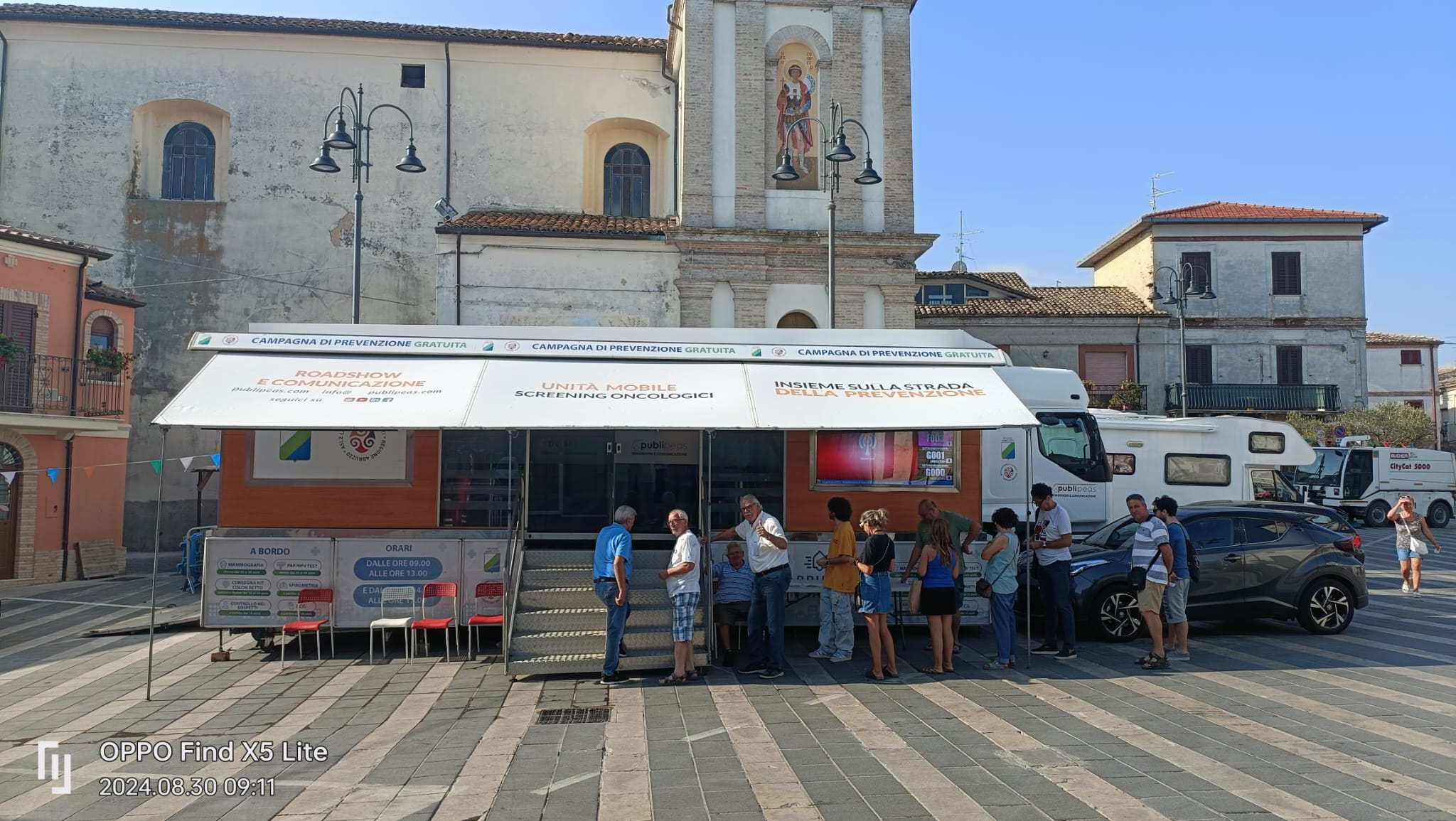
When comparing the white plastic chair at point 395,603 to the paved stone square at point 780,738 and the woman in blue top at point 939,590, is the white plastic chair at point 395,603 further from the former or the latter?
the woman in blue top at point 939,590

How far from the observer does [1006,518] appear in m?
9.42

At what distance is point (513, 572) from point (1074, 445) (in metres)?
9.81

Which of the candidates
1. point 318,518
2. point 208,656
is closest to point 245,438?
point 318,518

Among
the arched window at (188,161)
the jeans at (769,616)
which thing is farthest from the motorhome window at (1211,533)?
the arched window at (188,161)

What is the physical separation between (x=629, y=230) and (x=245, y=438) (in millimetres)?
14223

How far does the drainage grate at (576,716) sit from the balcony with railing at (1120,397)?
30437 mm

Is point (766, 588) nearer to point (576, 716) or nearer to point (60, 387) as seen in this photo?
point (576, 716)

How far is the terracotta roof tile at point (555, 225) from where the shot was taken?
23.0 metres

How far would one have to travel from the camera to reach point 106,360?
20484mm

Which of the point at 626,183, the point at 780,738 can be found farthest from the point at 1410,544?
the point at 626,183

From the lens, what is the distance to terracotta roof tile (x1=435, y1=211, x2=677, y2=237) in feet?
75.3

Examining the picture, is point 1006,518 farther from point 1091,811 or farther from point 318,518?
point 318,518
